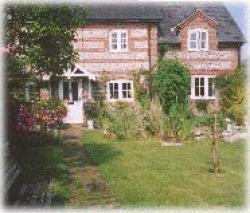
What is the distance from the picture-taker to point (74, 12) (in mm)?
10109

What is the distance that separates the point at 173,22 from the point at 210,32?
2539 millimetres

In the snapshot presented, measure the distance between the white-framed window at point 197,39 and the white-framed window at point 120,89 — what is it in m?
4.55

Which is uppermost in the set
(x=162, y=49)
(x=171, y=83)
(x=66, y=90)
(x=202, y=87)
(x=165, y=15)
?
(x=165, y=15)

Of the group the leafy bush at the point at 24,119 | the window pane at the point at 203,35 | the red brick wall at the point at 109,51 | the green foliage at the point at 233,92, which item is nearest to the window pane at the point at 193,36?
the window pane at the point at 203,35

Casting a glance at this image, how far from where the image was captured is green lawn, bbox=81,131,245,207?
9344mm

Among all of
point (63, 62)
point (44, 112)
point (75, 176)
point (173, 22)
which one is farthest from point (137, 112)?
point (173, 22)

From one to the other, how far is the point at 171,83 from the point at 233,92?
12.0 feet

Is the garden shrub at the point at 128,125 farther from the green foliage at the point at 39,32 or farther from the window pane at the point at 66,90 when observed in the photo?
the green foliage at the point at 39,32

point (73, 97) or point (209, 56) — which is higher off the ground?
point (209, 56)

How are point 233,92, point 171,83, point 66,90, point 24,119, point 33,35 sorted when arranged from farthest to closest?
point 66,90 < point 233,92 < point 171,83 < point 24,119 < point 33,35

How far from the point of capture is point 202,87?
29578mm

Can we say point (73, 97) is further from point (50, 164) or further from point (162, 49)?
point (50, 164)

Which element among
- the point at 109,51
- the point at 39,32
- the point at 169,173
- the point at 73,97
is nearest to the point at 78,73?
the point at 73,97

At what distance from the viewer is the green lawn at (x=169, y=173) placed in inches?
368
